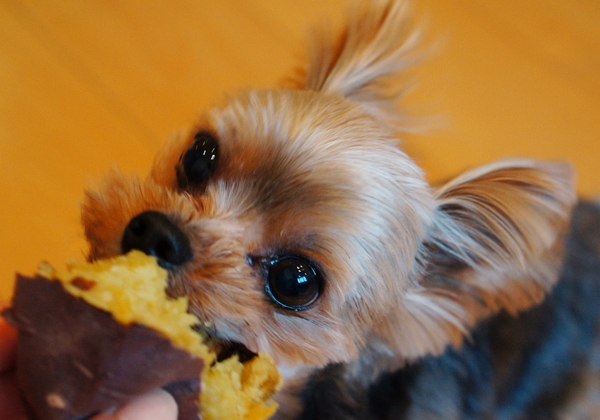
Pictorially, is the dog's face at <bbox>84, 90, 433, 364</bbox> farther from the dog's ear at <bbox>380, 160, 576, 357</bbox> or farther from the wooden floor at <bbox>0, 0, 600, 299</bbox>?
the wooden floor at <bbox>0, 0, 600, 299</bbox>

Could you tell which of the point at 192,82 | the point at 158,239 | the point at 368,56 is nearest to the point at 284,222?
the point at 158,239

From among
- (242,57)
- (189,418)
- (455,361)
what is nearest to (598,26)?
(242,57)

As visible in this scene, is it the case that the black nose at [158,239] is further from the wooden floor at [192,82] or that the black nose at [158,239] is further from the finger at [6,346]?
the wooden floor at [192,82]

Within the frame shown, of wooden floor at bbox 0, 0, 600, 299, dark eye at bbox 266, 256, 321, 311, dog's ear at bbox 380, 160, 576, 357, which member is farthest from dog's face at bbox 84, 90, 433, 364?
wooden floor at bbox 0, 0, 600, 299

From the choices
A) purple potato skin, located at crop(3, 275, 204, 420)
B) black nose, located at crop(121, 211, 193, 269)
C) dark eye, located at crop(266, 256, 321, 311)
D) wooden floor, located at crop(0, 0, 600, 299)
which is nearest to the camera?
purple potato skin, located at crop(3, 275, 204, 420)

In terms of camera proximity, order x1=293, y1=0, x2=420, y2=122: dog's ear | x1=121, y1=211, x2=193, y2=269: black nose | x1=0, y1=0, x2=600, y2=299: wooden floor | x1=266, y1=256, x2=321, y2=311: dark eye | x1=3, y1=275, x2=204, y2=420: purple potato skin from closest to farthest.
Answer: x1=3, y1=275, x2=204, y2=420: purple potato skin, x1=121, y1=211, x2=193, y2=269: black nose, x1=266, y1=256, x2=321, y2=311: dark eye, x1=293, y1=0, x2=420, y2=122: dog's ear, x1=0, y1=0, x2=600, y2=299: wooden floor

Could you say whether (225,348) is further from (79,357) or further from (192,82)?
(192,82)
